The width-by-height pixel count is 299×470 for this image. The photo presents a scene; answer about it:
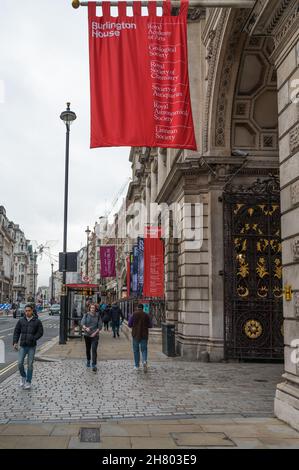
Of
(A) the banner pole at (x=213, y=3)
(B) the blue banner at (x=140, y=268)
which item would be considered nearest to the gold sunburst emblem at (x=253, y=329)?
(A) the banner pole at (x=213, y=3)

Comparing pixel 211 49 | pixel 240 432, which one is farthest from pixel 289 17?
pixel 211 49

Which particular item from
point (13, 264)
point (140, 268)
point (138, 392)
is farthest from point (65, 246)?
point (13, 264)

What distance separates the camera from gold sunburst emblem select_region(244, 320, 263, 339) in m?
16.3

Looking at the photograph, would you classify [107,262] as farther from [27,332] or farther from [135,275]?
[27,332]

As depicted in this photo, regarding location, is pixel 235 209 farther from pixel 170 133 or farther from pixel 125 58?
pixel 125 58

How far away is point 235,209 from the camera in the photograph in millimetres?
16844

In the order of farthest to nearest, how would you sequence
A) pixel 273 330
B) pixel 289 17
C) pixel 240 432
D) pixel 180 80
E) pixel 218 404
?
pixel 273 330 < pixel 180 80 < pixel 218 404 < pixel 289 17 < pixel 240 432

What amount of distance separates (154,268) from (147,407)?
13217 millimetres

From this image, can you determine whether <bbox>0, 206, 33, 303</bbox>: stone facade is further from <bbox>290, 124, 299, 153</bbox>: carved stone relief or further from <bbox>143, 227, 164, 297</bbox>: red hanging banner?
<bbox>290, 124, 299, 153</bbox>: carved stone relief

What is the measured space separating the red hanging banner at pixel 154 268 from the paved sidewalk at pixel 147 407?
22.2 feet

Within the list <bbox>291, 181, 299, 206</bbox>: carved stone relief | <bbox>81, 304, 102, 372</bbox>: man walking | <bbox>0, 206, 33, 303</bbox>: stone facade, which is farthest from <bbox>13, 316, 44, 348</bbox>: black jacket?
<bbox>0, 206, 33, 303</bbox>: stone facade

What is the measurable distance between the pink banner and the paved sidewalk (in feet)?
85.2

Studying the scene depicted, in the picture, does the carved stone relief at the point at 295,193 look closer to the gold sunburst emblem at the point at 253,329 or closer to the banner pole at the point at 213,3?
the banner pole at the point at 213,3

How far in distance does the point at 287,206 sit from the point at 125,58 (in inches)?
172
